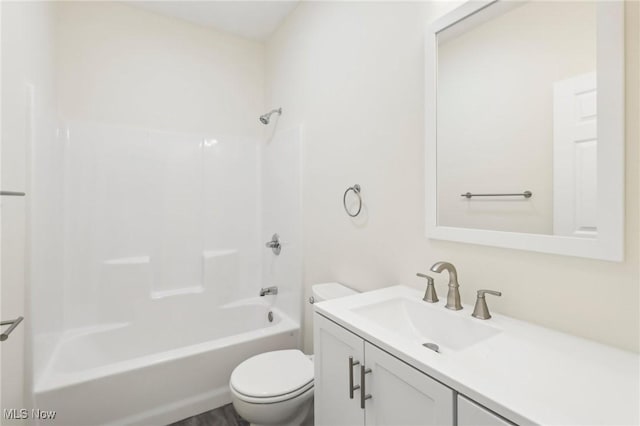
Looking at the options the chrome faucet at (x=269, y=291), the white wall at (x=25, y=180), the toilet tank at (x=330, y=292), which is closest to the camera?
the white wall at (x=25, y=180)

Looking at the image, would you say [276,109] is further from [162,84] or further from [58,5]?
[58,5]

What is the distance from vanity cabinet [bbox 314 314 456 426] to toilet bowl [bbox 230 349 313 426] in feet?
1.06

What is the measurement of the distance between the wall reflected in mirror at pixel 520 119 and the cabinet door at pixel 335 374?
2.00 feet

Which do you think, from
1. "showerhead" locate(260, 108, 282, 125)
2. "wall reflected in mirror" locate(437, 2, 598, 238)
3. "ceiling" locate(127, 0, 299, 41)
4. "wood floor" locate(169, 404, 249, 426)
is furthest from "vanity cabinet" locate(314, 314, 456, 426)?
"ceiling" locate(127, 0, 299, 41)

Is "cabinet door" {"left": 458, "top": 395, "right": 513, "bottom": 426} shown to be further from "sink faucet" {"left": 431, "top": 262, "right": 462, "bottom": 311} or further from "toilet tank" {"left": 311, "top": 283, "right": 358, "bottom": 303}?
"toilet tank" {"left": 311, "top": 283, "right": 358, "bottom": 303}

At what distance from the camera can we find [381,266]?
61.4 inches

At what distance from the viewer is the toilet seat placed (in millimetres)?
1409

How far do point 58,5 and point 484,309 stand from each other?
308 centimetres

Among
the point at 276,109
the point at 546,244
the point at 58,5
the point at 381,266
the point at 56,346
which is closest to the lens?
the point at 546,244

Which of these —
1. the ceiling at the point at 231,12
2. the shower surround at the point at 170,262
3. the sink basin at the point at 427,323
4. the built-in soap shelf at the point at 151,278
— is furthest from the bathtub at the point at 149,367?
the ceiling at the point at 231,12

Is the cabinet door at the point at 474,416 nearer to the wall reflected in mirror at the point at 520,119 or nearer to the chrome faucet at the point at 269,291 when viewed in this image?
the wall reflected in mirror at the point at 520,119

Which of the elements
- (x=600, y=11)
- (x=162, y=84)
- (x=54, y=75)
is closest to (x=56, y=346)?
(x=54, y=75)

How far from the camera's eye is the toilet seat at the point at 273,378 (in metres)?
1.41

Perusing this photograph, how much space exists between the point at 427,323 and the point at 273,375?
854mm
